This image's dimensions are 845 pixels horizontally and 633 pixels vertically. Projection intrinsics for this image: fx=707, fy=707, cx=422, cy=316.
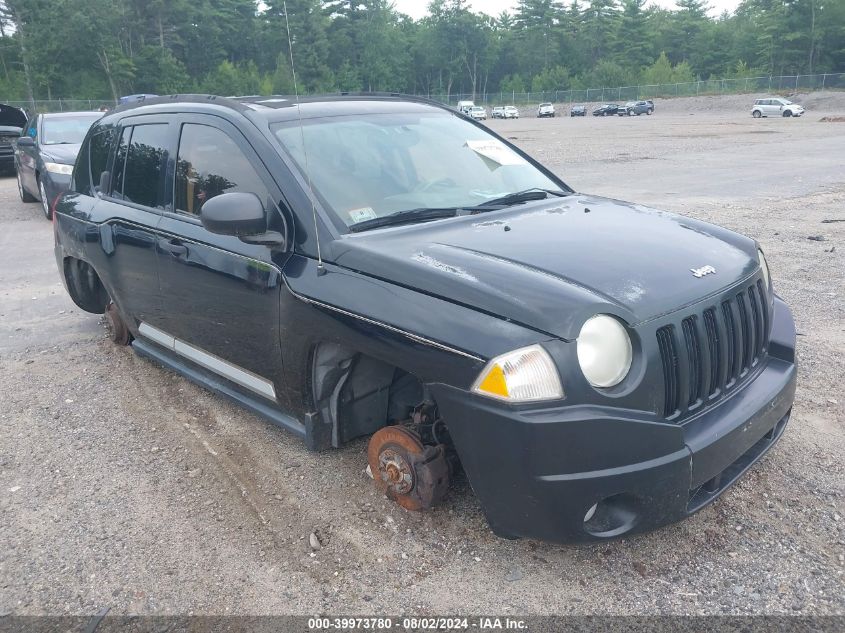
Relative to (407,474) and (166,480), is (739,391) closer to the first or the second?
(407,474)

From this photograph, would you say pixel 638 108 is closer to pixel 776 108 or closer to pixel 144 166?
pixel 776 108

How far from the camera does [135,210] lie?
14.1ft

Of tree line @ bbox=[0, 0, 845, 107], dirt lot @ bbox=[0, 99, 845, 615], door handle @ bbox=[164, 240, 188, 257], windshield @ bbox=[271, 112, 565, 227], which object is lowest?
dirt lot @ bbox=[0, 99, 845, 615]

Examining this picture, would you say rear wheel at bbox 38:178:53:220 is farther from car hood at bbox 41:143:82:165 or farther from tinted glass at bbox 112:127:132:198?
tinted glass at bbox 112:127:132:198

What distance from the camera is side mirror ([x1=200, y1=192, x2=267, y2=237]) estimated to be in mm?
3068

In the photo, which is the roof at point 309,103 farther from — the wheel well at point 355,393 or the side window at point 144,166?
the wheel well at point 355,393

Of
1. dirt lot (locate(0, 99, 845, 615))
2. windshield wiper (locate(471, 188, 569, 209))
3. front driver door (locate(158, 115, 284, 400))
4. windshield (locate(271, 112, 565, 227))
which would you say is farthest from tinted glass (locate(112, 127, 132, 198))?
windshield wiper (locate(471, 188, 569, 209))

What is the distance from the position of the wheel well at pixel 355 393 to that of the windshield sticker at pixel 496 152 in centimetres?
157

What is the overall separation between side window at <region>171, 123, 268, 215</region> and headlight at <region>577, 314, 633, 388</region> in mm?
1698

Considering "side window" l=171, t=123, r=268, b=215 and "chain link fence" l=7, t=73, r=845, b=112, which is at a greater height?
"chain link fence" l=7, t=73, r=845, b=112

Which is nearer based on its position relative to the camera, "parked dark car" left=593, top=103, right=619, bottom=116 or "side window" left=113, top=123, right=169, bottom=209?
"side window" left=113, top=123, right=169, bottom=209

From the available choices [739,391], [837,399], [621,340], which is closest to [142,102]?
[621,340]

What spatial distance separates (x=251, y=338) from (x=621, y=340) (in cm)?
182

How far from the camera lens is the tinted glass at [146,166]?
414 centimetres
